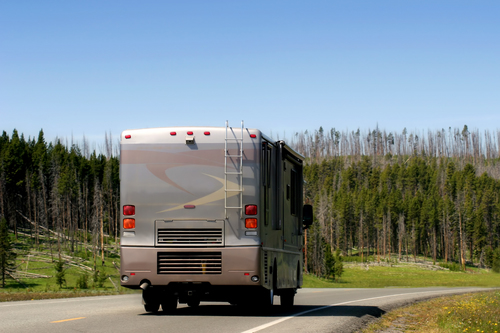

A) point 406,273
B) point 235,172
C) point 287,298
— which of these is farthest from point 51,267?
point 235,172

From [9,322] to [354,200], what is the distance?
148560 millimetres

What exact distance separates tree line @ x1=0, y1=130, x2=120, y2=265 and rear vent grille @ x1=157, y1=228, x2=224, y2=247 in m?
86.1

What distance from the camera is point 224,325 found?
10773 millimetres

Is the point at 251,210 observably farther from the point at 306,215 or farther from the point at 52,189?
the point at 52,189

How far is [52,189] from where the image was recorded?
101 metres

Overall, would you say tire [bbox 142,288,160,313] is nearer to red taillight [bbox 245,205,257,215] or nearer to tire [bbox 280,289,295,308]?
red taillight [bbox 245,205,257,215]

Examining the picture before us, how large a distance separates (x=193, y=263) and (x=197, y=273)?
8.4 inches

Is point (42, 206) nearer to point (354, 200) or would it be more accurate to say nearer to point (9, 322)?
point (354, 200)

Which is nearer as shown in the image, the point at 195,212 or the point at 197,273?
the point at 197,273

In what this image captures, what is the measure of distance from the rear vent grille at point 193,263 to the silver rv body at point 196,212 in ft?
0.07

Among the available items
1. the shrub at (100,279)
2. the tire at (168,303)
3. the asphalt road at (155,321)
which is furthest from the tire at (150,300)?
the shrub at (100,279)

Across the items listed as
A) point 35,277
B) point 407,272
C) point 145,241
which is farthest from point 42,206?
point 145,241

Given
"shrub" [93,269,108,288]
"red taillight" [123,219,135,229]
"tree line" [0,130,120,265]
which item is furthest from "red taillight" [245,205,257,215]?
"tree line" [0,130,120,265]

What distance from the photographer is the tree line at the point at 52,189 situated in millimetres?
97875
